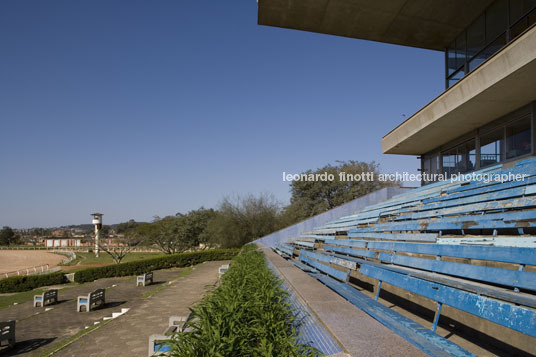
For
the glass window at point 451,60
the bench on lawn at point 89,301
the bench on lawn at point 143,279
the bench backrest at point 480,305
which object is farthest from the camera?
the bench on lawn at point 143,279

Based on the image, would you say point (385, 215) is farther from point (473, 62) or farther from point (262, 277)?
point (473, 62)

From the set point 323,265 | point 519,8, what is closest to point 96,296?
point 323,265

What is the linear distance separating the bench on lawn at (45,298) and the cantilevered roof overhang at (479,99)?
16.2 meters

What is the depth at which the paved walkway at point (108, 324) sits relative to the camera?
7.15 metres

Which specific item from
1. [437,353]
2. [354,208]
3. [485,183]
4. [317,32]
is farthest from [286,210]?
[437,353]

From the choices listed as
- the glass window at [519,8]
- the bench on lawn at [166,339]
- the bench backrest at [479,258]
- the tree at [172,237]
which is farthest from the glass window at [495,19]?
the tree at [172,237]

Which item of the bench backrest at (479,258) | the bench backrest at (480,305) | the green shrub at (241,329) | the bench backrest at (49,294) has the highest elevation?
the bench backrest at (479,258)

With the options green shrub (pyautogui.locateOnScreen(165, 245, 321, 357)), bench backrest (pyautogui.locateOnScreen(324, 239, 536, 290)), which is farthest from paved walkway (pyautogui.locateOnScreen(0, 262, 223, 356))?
bench backrest (pyautogui.locateOnScreen(324, 239, 536, 290))

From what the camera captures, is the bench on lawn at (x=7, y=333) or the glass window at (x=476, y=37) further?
the glass window at (x=476, y=37)

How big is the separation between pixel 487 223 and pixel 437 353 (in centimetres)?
311

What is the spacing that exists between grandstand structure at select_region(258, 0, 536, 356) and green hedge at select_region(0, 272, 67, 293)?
1948 cm

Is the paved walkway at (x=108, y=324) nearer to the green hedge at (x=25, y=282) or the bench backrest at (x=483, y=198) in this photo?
the bench backrest at (x=483, y=198)

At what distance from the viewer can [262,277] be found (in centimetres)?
430

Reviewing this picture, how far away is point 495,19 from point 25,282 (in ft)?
92.7
